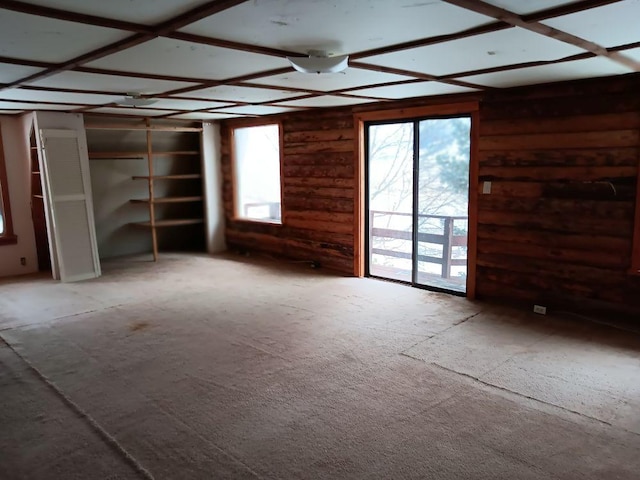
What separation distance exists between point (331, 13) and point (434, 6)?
0.42 m

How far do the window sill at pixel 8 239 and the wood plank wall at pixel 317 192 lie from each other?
10.4ft

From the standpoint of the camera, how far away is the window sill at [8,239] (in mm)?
6098

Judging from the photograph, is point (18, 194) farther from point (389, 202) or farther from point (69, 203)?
point (389, 202)

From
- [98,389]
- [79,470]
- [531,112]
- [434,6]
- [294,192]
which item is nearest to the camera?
[434,6]

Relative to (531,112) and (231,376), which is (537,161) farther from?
(231,376)

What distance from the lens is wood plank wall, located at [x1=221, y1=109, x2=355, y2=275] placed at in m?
5.93

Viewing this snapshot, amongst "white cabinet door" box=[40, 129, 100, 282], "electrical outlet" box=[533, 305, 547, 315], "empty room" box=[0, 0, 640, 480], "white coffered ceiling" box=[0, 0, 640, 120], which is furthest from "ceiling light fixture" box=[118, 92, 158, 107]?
"electrical outlet" box=[533, 305, 547, 315]

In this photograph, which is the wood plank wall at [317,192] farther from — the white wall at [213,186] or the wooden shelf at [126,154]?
the wooden shelf at [126,154]

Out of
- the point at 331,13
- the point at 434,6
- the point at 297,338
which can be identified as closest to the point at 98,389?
the point at 297,338

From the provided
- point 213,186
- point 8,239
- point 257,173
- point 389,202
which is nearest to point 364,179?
point 389,202

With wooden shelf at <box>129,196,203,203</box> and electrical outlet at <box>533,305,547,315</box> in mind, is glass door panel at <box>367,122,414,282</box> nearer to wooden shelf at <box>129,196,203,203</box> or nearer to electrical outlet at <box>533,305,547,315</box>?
electrical outlet at <box>533,305,547,315</box>

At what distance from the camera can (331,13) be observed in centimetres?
206

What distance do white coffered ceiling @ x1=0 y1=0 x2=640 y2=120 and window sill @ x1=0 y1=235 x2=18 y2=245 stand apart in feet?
8.21

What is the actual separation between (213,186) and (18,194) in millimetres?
2566
